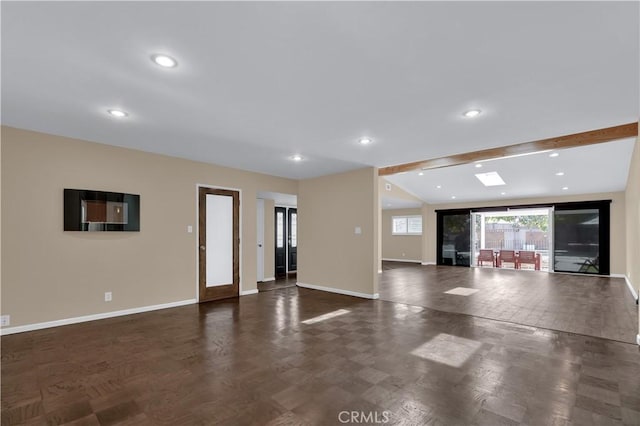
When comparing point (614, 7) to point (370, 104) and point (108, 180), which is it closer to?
point (370, 104)

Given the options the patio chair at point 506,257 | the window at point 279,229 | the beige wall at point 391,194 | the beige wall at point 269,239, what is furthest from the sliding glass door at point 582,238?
the beige wall at point 269,239

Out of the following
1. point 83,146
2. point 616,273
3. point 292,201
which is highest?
point 83,146

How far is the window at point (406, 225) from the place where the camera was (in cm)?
1262

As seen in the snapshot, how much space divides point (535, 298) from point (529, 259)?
546 centimetres

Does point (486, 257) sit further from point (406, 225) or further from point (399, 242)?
point (399, 242)

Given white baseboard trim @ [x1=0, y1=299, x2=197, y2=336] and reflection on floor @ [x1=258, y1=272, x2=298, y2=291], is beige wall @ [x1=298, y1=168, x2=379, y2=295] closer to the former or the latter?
reflection on floor @ [x1=258, y1=272, x2=298, y2=291]

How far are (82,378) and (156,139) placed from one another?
9.37ft

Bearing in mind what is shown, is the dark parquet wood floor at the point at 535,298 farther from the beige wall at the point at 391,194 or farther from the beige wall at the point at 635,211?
the beige wall at the point at 391,194

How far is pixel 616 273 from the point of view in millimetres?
8578

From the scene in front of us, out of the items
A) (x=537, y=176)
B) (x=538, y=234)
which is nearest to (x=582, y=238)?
(x=538, y=234)

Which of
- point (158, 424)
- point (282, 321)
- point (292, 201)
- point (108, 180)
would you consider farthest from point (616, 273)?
point (108, 180)

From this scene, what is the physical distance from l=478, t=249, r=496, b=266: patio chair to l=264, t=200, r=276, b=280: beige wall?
7834 mm

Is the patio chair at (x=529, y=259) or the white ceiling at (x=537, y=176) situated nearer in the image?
the white ceiling at (x=537, y=176)

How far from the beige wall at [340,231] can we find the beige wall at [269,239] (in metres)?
1.01
